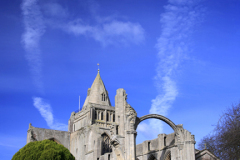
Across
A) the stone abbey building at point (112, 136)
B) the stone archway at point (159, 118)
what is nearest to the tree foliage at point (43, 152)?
the stone abbey building at point (112, 136)

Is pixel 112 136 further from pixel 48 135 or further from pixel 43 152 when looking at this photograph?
pixel 48 135

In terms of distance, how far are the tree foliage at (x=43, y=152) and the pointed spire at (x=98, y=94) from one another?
68.5 ft

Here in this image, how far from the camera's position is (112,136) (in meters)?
21.8

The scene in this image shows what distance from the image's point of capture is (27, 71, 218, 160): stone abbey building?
21.8m

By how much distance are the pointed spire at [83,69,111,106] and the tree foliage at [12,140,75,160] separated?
20875 millimetres

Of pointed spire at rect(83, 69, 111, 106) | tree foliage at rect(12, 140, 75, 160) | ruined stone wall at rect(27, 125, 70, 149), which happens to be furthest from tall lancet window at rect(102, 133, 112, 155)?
tree foliage at rect(12, 140, 75, 160)

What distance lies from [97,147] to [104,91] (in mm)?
13747

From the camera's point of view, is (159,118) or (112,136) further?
(159,118)

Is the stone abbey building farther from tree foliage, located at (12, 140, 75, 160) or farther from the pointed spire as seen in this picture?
tree foliage, located at (12, 140, 75, 160)

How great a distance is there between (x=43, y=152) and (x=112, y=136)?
13.1 meters

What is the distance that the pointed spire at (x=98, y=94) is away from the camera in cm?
5455

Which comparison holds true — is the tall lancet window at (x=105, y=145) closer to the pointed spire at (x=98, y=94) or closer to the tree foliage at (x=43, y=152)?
the pointed spire at (x=98, y=94)

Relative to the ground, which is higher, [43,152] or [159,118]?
[159,118]

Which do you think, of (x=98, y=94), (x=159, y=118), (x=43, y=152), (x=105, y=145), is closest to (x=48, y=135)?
(x=98, y=94)
